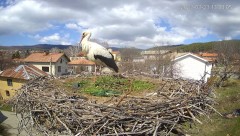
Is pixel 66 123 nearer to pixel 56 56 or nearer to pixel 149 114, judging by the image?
pixel 149 114

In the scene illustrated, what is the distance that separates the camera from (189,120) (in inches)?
160

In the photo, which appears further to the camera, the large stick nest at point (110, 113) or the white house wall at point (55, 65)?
the white house wall at point (55, 65)

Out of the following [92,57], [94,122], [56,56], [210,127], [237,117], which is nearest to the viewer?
[94,122]

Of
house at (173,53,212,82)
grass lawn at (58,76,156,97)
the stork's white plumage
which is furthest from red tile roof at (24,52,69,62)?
grass lawn at (58,76,156,97)

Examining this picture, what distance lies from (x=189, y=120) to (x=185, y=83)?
4.76 ft

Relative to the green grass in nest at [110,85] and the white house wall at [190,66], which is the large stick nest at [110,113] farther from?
the white house wall at [190,66]

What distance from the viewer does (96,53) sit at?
24.2 ft

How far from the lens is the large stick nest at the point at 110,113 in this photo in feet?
12.0

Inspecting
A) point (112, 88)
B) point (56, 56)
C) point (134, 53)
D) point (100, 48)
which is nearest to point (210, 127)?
point (100, 48)

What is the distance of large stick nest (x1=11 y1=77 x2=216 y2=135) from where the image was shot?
365cm

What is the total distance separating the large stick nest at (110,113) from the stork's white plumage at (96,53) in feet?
9.16

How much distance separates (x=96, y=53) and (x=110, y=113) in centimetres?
385

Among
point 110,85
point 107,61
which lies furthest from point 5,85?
point 110,85

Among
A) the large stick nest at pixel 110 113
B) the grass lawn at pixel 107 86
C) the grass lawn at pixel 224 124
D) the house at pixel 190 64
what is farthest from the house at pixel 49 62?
the large stick nest at pixel 110 113
